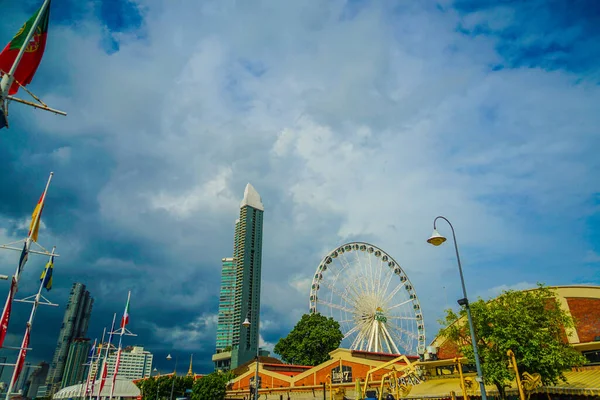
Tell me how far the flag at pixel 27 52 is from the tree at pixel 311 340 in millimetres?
62674

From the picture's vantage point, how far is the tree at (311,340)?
7131cm

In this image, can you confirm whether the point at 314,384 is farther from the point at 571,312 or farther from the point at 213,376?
the point at 571,312

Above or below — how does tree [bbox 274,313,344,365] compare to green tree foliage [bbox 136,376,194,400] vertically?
above

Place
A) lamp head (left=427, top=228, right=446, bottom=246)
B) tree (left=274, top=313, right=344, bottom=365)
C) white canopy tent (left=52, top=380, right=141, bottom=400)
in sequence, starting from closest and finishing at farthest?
lamp head (left=427, top=228, right=446, bottom=246), tree (left=274, top=313, right=344, bottom=365), white canopy tent (left=52, top=380, right=141, bottom=400)

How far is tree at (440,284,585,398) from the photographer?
24625 millimetres

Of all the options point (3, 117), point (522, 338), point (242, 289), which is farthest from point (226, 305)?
point (3, 117)

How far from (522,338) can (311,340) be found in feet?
167

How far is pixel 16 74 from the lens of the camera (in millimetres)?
16859

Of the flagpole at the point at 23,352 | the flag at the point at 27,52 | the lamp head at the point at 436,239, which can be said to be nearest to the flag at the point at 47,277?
the flagpole at the point at 23,352

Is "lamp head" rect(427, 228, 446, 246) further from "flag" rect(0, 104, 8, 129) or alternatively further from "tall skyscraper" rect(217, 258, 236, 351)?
"tall skyscraper" rect(217, 258, 236, 351)

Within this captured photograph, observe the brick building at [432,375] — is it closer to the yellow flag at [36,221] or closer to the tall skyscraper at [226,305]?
the yellow flag at [36,221]

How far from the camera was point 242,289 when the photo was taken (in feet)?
563

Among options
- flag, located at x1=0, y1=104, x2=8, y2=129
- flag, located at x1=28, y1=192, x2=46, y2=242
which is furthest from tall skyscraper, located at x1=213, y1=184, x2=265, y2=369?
flag, located at x1=0, y1=104, x2=8, y2=129

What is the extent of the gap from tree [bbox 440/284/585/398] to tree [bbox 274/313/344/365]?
47.1 meters
